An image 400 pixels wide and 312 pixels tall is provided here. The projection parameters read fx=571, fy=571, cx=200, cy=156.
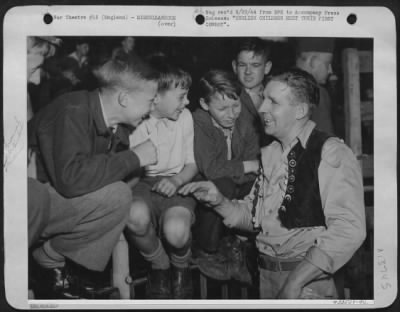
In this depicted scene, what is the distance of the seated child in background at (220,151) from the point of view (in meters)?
1.11

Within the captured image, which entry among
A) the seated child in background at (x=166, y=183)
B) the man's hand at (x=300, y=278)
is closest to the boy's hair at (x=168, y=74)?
the seated child in background at (x=166, y=183)

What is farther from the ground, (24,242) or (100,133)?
(100,133)

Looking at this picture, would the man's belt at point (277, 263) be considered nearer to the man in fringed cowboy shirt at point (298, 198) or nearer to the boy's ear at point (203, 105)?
the man in fringed cowboy shirt at point (298, 198)

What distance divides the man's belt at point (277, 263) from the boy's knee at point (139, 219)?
9.3 inches

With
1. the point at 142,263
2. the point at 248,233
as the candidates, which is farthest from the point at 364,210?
the point at 142,263

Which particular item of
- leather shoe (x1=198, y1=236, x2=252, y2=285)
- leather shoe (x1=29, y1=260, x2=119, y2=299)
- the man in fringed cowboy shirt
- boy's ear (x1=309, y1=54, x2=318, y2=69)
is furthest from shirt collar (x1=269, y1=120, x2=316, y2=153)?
leather shoe (x1=29, y1=260, x2=119, y2=299)

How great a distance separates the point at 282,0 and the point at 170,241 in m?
0.52

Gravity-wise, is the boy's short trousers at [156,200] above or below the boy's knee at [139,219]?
above

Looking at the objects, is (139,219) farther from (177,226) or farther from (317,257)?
(317,257)

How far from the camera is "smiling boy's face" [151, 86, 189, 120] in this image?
43.7 inches

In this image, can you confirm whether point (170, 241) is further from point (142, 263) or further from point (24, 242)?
point (24, 242)

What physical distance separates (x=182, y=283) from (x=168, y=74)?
41 centimetres

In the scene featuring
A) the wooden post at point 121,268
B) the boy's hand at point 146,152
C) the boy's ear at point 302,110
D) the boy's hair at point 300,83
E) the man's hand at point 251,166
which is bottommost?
the wooden post at point 121,268

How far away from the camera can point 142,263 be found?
1.13 meters
